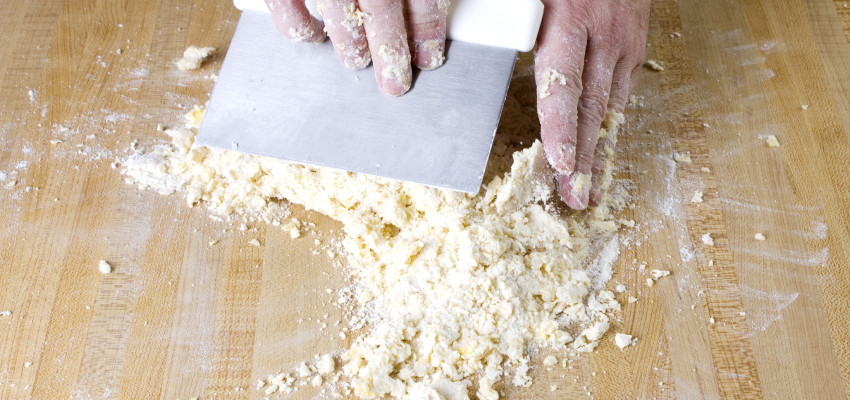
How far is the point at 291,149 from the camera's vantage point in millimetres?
1482

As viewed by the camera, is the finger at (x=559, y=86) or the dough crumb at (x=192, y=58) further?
the dough crumb at (x=192, y=58)

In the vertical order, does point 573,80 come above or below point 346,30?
below

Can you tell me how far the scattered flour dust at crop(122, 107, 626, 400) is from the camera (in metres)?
1.40

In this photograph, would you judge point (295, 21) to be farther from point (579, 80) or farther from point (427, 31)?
point (579, 80)

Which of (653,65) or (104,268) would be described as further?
(653,65)

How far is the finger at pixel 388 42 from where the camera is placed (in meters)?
1.41

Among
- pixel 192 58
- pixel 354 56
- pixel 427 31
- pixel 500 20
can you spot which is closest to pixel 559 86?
pixel 500 20

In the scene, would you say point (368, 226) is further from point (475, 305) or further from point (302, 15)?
point (302, 15)

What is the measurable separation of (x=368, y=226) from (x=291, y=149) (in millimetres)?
244

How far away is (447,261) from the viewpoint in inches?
58.2

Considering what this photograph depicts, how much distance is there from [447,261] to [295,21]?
2.00 ft

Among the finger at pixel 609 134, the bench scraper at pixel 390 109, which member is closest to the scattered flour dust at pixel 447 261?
the finger at pixel 609 134

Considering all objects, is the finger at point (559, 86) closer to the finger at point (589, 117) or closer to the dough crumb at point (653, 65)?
the finger at point (589, 117)

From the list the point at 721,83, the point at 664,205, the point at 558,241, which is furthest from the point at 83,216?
the point at 721,83
